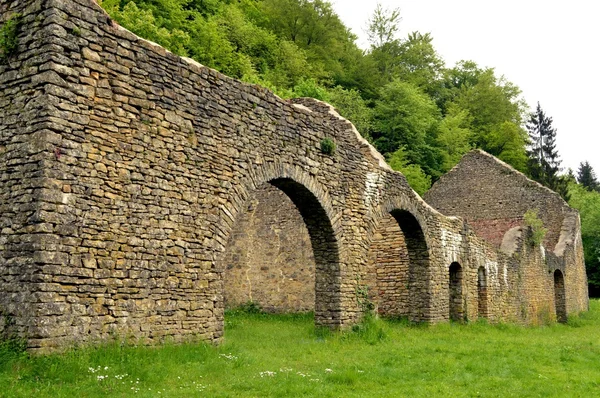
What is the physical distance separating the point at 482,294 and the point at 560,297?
9.59 m

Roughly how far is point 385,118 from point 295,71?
7.45 meters

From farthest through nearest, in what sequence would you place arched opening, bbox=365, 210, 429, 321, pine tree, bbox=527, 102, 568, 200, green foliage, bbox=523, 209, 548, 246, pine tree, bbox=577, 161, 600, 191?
pine tree, bbox=577, 161, 600, 191 < pine tree, bbox=527, 102, 568, 200 < green foliage, bbox=523, 209, 548, 246 < arched opening, bbox=365, 210, 429, 321

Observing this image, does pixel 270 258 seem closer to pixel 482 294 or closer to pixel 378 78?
pixel 482 294

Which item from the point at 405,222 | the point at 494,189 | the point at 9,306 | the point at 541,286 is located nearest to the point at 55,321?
the point at 9,306

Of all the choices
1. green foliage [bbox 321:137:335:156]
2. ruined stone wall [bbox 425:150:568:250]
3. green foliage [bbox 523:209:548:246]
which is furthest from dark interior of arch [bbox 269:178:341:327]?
ruined stone wall [bbox 425:150:568:250]

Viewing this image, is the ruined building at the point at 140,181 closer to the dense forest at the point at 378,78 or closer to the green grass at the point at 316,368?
the green grass at the point at 316,368

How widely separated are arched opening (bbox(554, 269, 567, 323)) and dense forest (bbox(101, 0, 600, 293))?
28.5 feet

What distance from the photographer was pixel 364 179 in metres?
13.4

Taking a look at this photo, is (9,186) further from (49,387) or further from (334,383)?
(334,383)

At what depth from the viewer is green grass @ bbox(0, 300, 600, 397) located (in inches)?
242

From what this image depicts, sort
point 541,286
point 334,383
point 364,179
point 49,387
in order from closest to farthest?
point 49,387
point 334,383
point 364,179
point 541,286

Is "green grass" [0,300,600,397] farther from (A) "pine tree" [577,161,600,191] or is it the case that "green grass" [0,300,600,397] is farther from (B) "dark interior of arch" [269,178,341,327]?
(A) "pine tree" [577,161,600,191]

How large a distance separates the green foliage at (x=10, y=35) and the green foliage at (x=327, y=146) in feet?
20.9

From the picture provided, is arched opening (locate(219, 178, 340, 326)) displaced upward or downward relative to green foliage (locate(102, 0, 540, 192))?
downward
